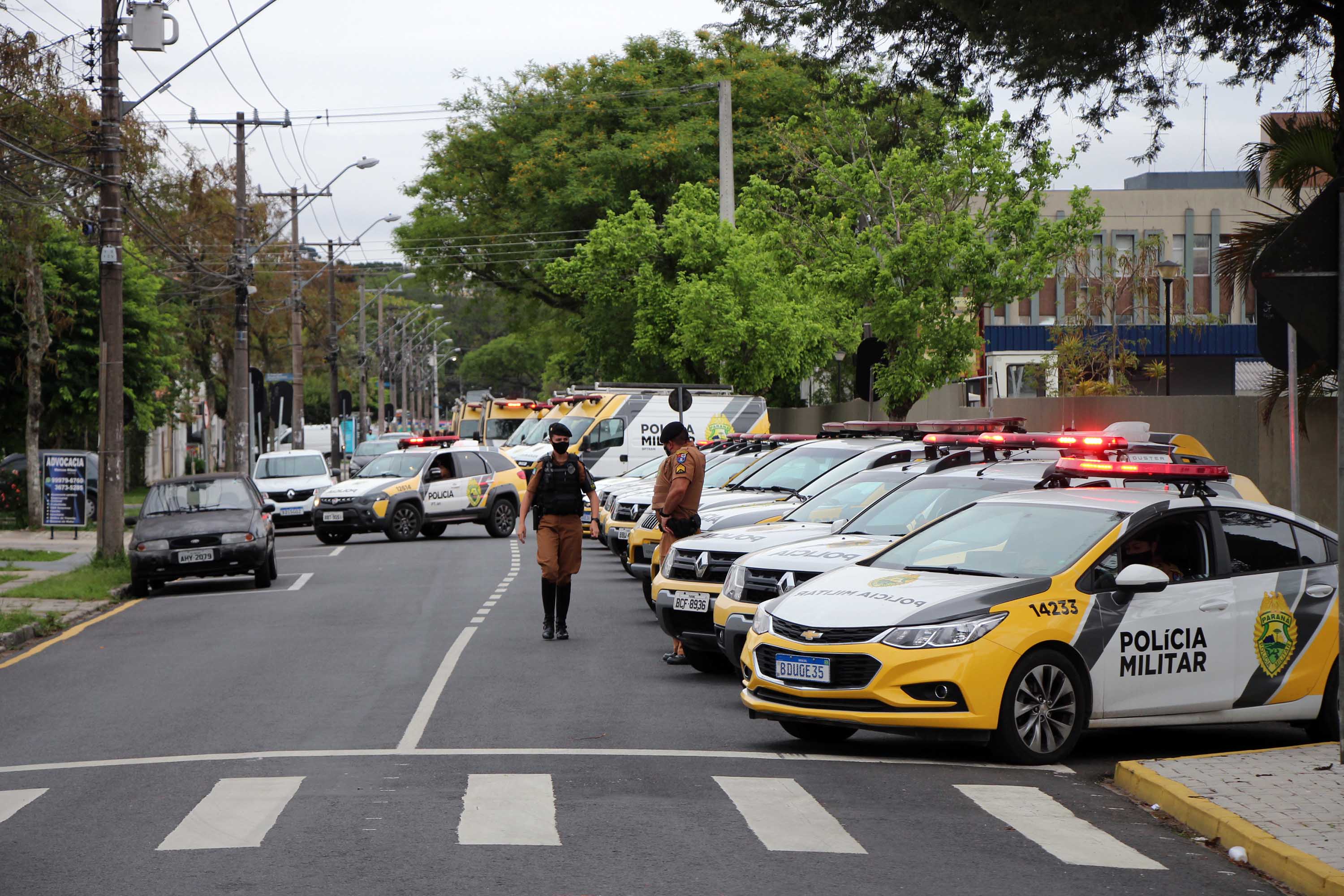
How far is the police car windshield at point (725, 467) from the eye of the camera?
21781 mm

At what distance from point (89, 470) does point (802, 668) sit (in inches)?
1130

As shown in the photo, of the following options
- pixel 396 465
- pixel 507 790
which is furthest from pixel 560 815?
pixel 396 465

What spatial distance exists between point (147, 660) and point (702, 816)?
8241 mm

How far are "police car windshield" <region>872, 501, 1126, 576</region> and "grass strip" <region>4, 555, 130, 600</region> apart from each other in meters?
13.1

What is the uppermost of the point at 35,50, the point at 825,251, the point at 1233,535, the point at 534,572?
the point at 35,50

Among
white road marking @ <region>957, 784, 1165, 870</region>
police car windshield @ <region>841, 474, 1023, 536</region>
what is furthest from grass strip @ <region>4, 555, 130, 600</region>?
white road marking @ <region>957, 784, 1165, 870</region>

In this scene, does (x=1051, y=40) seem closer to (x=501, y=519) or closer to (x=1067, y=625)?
(x=1067, y=625)

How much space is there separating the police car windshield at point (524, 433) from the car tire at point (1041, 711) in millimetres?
32105

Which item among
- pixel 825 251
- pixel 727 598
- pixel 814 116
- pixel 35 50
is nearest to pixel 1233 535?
pixel 727 598

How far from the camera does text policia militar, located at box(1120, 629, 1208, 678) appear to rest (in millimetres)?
9297

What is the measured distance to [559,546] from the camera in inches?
592

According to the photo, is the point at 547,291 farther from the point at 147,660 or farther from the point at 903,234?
the point at 147,660

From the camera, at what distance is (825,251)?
115 feet

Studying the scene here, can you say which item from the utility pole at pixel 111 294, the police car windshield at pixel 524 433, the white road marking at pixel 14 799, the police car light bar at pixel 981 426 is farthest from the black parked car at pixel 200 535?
the police car windshield at pixel 524 433
